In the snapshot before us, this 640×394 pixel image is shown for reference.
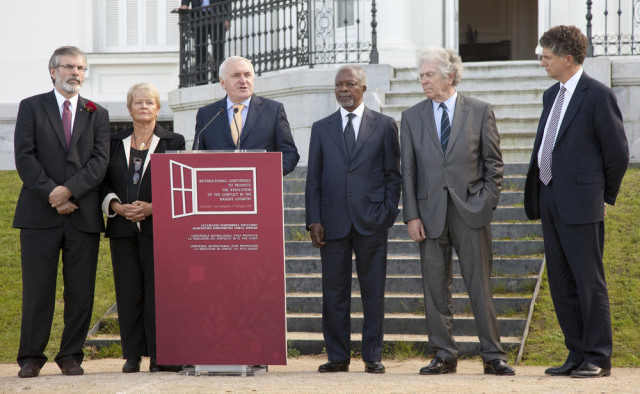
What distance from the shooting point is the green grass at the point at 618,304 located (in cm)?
689

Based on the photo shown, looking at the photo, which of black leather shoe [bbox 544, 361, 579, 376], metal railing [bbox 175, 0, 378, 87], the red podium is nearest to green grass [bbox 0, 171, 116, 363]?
the red podium

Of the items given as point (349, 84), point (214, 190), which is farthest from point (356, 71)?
point (214, 190)

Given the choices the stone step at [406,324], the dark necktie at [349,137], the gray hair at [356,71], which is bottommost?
the stone step at [406,324]

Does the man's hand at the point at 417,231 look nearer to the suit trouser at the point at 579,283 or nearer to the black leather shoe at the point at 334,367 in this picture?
the suit trouser at the point at 579,283

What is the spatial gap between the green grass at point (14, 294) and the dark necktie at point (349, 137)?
3319 mm

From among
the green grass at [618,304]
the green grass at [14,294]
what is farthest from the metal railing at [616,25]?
the green grass at [14,294]

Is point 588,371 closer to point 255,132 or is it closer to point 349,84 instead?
point 349,84

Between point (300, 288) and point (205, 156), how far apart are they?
3.05 metres

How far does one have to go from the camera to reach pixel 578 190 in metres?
5.89

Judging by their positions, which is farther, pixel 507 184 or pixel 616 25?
pixel 616 25

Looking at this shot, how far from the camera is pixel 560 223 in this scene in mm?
5969

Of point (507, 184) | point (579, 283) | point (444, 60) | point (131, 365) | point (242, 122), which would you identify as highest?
point (444, 60)

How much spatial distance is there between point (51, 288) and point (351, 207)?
2169 mm

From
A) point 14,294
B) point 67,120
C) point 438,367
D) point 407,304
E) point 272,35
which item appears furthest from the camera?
point 272,35
